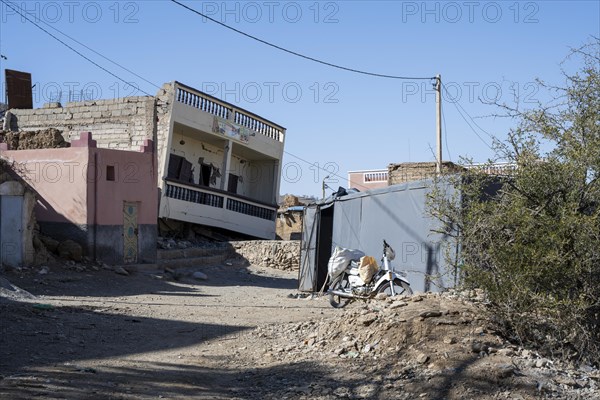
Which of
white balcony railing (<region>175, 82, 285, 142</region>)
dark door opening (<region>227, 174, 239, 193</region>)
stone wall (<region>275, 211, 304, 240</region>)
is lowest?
stone wall (<region>275, 211, 304, 240</region>)

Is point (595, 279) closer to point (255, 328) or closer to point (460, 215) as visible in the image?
point (460, 215)

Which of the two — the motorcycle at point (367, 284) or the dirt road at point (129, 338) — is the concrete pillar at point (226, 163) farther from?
the motorcycle at point (367, 284)

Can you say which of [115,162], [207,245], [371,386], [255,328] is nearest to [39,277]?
[115,162]

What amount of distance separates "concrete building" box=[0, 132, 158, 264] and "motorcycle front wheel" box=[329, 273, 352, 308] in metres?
8.45

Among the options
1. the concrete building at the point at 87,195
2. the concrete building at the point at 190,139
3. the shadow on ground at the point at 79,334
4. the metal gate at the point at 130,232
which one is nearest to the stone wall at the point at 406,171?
the concrete building at the point at 190,139

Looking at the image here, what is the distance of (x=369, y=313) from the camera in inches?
308

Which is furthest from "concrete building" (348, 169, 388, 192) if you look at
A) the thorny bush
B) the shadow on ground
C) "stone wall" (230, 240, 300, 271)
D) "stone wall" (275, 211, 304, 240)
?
the thorny bush

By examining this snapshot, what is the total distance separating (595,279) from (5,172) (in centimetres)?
1491

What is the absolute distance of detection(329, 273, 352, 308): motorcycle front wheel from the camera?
12.2 meters

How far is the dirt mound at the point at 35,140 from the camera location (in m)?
19.6

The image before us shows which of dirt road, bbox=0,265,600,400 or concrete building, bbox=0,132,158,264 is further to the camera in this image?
concrete building, bbox=0,132,158,264

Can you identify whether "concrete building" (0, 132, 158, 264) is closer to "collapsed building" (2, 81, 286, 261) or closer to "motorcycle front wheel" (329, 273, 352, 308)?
"collapsed building" (2, 81, 286, 261)

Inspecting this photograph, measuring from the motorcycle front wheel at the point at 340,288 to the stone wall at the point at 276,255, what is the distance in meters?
10.7

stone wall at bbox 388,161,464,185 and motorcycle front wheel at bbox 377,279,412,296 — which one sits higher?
stone wall at bbox 388,161,464,185
